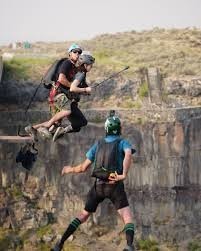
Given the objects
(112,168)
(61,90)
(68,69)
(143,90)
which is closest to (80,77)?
(68,69)

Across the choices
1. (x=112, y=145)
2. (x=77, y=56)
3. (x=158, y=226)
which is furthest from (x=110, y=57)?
(x=112, y=145)

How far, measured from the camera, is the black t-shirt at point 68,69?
476 inches

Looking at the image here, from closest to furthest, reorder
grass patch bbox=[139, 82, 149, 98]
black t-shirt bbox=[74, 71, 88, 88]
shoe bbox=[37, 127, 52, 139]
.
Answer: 1. black t-shirt bbox=[74, 71, 88, 88]
2. shoe bbox=[37, 127, 52, 139]
3. grass patch bbox=[139, 82, 149, 98]

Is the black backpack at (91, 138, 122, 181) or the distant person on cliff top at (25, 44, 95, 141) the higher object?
the distant person on cliff top at (25, 44, 95, 141)

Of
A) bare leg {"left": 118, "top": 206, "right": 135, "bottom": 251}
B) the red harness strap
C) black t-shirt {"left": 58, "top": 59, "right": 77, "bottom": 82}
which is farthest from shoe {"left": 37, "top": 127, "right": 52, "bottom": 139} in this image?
bare leg {"left": 118, "top": 206, "right": 135, "bottom": 251}

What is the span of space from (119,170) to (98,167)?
39 cm

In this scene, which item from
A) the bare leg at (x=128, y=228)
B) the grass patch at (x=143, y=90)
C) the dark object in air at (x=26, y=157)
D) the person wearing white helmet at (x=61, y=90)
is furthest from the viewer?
the grass patch at (x=143, y=90)

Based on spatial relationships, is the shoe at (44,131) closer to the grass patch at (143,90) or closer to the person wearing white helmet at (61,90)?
the person wearing white helmet at (61,90)

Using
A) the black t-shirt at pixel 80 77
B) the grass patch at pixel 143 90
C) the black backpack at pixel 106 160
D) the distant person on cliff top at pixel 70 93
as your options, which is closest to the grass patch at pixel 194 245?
the grass patch at pixel 143 90

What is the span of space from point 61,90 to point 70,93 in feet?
1.00

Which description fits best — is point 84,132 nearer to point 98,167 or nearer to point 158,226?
point 158,226

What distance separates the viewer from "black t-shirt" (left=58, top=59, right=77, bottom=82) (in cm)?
1209

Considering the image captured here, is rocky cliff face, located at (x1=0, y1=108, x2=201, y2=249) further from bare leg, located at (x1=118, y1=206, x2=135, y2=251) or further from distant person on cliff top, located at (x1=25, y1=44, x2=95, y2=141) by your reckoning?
bare leg, located at (x1=118, y1=206, x2=135, y2=251)

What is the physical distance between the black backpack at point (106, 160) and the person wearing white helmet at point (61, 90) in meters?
2.60
